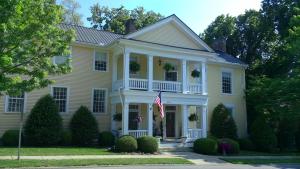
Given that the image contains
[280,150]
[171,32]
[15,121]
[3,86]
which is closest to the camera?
[3,86]

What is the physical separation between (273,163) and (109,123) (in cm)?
1174

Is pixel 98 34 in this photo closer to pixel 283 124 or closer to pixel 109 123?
pixel 109 123

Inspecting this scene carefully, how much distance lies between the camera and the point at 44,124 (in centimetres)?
2352

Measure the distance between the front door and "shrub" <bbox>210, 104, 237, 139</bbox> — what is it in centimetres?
329

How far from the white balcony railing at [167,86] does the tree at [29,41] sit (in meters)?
10.6

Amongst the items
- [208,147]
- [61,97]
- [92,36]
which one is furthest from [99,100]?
Answer: [208,147]

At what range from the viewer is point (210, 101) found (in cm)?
3228

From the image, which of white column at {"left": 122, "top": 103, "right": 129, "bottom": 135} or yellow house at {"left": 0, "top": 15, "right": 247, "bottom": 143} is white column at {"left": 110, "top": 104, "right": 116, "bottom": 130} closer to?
yellow house at {"left": 0, "top": 15, "right": 247, "bottom": 143}

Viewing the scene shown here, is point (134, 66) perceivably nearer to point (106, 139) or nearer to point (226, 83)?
point (106, 139)

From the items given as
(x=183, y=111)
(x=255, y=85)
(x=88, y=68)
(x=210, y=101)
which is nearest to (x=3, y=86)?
(x=88, y=68)

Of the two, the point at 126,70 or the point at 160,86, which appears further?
the point at 160,86

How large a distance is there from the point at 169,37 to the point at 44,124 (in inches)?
453

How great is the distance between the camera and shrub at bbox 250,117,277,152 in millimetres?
30156

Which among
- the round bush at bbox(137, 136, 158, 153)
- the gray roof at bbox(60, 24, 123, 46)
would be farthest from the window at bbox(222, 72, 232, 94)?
the round bush at bbox(137, 136, 158, 153)
